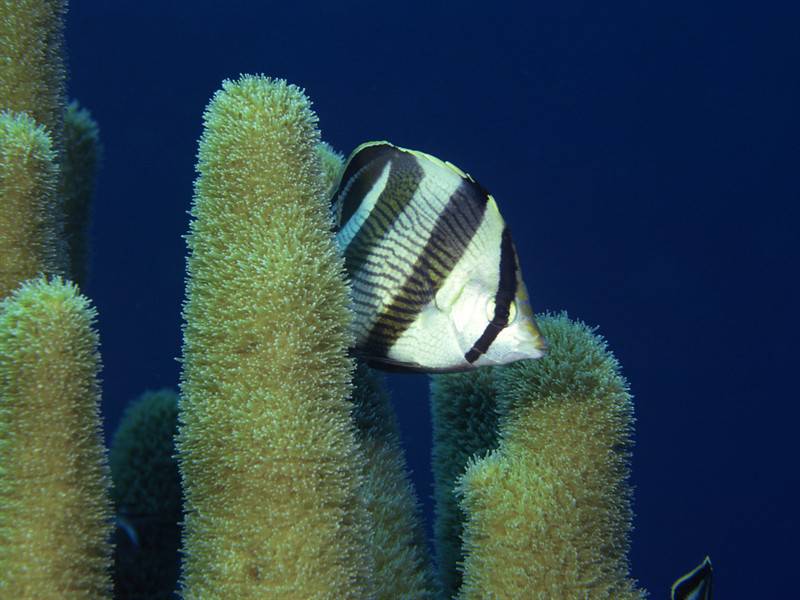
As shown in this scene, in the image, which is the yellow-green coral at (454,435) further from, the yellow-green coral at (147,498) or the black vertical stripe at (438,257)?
the yellow-green coral at (147,498)

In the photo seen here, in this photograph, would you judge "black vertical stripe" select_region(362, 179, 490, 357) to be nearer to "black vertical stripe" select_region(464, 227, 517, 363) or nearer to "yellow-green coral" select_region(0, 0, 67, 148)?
"black vertical stripe" select_region(464, 227, 517, 363)

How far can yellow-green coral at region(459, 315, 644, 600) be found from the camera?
1606 millimetres

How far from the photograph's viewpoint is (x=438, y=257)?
4.83 ft

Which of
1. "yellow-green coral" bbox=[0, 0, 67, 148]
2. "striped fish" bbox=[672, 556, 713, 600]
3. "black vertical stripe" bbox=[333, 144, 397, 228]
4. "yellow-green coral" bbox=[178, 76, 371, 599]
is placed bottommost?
"striped fish" bbox=[672, 556, 713, 600]

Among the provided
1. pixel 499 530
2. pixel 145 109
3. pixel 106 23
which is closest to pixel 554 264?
pixel 145 109

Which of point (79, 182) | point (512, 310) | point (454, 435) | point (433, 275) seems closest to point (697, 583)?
point (454, 435)

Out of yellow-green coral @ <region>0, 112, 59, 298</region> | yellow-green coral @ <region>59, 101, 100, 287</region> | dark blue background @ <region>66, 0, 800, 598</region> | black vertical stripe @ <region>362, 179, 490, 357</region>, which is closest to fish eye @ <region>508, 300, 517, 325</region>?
black vertical stripe @ <region>362, 179, 490, 357</region>

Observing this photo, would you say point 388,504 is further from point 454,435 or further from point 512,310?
point 512,310

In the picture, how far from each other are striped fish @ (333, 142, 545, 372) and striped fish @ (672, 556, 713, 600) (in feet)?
5.56

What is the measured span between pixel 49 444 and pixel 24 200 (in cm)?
58

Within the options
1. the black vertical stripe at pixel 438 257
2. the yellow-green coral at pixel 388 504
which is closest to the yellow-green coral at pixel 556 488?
the yellow-green coral at pixel 388 504

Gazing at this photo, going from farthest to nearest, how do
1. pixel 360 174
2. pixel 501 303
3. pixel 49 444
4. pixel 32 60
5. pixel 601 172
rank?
pixel 601 172
pixel 32 60
pixel 360 174
pixel 501 303
pixel 49 444

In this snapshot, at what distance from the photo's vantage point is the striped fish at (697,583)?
8.52ft

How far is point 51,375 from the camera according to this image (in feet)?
3.84
